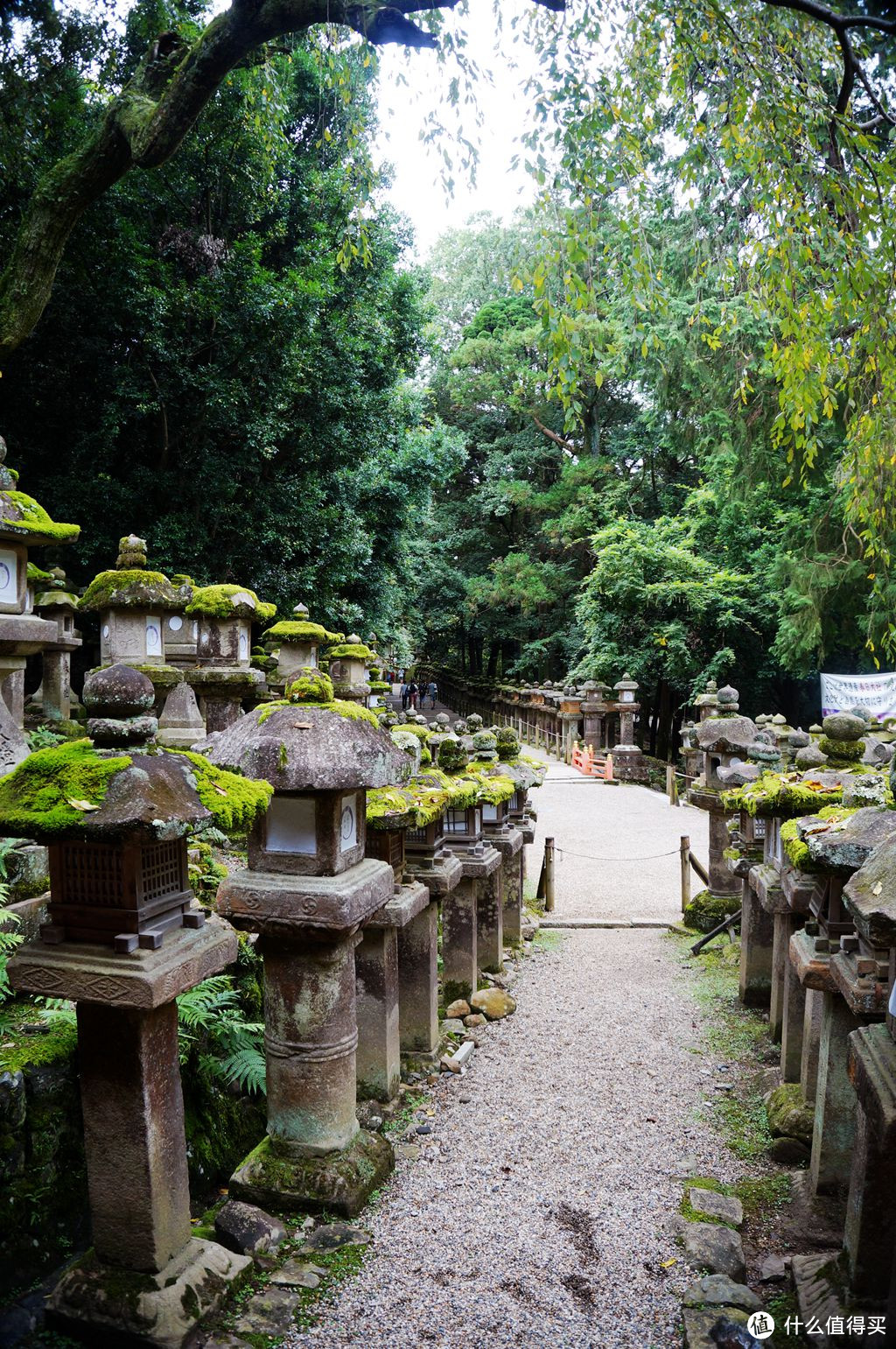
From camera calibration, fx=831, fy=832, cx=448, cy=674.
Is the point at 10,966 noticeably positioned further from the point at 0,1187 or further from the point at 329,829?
the point at 329,829

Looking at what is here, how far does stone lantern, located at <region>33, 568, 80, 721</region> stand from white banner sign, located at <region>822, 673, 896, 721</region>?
11.0 metres

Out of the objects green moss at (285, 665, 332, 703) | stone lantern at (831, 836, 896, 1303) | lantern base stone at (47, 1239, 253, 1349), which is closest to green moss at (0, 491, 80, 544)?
green moss at (285, 665, 332, 703)

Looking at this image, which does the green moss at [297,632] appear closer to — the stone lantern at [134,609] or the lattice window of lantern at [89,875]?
the stone lantern at [134,609]

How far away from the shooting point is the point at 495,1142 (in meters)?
5.00

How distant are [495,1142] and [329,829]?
7.90ft

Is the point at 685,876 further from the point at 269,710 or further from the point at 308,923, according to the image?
the point at 269,710

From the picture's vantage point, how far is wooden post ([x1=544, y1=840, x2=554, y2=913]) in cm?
1061

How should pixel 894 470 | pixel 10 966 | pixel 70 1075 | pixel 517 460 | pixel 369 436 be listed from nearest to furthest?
pixel 10 966 → pixel 70 1075 → pixel 894 470 → pixel 369 436 → pixel 517 460

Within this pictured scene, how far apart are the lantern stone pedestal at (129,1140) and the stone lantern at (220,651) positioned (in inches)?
281

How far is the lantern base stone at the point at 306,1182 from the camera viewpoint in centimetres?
404

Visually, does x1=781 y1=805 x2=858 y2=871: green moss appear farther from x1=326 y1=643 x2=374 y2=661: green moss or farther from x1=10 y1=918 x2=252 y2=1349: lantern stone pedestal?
x1=326 y1=643 x2=374 y2=661: green moss

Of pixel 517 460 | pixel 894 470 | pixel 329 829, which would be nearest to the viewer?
pixel 329 829

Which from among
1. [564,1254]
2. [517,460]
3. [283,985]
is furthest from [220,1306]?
[517,460]

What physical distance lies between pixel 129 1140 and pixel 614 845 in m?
11.7
